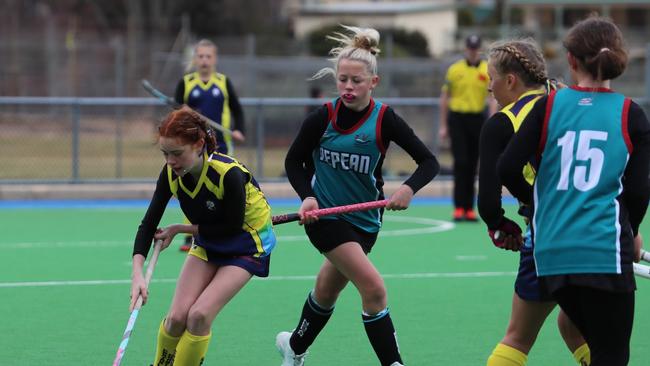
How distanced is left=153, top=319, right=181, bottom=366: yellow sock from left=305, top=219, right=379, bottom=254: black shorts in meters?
0.86

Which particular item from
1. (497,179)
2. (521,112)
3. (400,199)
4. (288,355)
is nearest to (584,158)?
(497,179)

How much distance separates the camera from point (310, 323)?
6.12m

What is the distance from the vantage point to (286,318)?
7.74 metres

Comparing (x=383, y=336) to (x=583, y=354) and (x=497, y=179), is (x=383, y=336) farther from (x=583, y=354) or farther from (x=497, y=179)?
(x=497, y=179)

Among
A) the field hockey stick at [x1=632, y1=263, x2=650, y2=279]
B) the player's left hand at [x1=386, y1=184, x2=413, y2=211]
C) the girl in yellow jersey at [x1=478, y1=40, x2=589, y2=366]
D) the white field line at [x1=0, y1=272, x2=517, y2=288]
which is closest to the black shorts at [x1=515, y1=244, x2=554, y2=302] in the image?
the girl in yellow jersey at [x1=478, y1=40, x2=589, y2=366]

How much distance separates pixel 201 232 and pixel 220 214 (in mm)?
133

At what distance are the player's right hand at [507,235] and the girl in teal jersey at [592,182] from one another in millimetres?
360

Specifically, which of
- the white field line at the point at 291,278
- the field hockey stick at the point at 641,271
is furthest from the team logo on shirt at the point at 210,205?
the white field line at the point at 291,278

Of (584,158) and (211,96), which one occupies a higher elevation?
(584,158)

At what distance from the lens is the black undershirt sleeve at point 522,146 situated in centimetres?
423

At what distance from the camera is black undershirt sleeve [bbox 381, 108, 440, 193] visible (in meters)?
5.83

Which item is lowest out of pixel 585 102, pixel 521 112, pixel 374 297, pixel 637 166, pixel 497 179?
pixel 374 297

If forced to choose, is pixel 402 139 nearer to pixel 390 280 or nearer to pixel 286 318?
pixel 286 318

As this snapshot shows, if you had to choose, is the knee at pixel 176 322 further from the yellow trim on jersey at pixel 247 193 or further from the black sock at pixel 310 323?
the black sock at pixel 310 323
